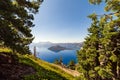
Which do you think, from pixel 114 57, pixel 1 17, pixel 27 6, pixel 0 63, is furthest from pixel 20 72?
pixel 114 57

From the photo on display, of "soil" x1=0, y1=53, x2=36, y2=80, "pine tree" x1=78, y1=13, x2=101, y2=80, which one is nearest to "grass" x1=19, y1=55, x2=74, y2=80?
"soil" x1=0, y1=53, x2=36, y2=80

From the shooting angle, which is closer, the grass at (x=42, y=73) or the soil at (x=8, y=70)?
the soil at (x=8, y=70)

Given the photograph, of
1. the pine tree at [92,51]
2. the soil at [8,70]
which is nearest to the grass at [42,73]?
the soil at [8,70]

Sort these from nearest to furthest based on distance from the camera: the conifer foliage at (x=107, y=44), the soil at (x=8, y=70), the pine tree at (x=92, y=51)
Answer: the conifer foliage at (x=107, y=44)
the soil at (x=8, y=70)
the pine tree at (x=92, y=51)

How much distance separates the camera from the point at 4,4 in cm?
2027

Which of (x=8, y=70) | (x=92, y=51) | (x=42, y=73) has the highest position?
(x=92, y=51)

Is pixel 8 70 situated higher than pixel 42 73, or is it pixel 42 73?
pixel 8 70

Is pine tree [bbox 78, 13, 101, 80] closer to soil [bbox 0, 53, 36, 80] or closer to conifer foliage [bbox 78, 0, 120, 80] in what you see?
conifer foliage [bbox 78, 0, 120, 80]

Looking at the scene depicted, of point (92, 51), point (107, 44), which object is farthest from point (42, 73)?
point (107, 44)

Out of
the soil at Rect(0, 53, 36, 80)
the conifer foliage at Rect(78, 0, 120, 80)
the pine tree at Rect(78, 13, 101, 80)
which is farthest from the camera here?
the pine tree at Rect(78, 13, 101, 80)

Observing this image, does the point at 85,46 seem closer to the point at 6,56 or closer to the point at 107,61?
the point at 107,61

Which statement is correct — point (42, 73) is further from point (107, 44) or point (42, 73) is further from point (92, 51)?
point (107, 44)

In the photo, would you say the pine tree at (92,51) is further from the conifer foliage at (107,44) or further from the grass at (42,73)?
Result: the grass at (42,73)

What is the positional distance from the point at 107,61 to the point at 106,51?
74.5 inches
